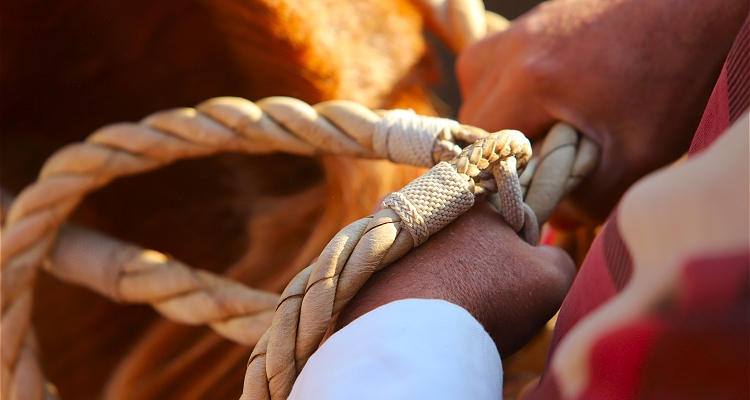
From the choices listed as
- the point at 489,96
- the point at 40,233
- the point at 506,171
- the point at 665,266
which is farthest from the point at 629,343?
the point at 40,233

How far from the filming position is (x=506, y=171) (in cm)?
23

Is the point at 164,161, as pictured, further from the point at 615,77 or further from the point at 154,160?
the point at 615,77

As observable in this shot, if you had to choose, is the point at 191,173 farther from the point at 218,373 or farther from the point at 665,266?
the point at 665,266

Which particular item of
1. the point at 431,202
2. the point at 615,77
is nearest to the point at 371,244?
the point at 431,202

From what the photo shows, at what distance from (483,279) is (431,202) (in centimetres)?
3

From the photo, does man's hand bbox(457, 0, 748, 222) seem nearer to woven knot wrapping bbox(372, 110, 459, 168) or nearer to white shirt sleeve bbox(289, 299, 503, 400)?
woven knot wrapping bbox(372, 110, 459, 168)

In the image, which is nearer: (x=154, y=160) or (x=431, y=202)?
(x=431, y=202)

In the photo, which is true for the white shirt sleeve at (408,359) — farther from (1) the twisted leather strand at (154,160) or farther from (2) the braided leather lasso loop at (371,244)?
(1) the twisted leather strand at (154,160)

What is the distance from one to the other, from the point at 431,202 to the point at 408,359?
0.07 m

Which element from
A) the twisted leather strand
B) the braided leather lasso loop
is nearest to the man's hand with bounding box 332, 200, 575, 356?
the braided leather lasso loop

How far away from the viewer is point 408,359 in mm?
153

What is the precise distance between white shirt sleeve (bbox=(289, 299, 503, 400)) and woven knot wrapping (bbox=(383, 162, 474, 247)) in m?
0.04

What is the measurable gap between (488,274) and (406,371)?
0.07m

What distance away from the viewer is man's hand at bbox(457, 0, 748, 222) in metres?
0.27
